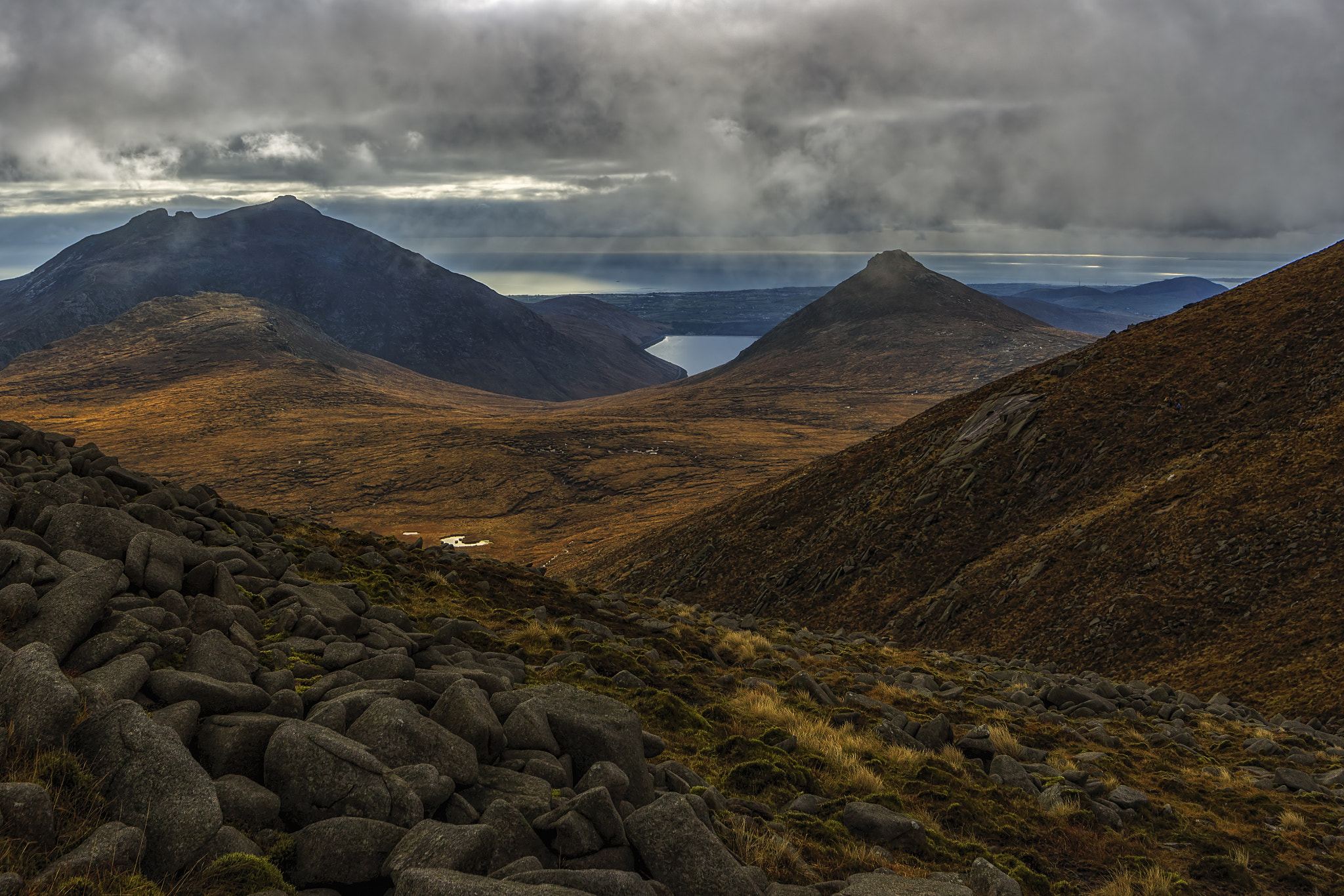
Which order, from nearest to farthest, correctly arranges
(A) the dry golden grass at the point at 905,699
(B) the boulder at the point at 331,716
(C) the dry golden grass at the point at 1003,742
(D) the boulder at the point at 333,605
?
(B) the boulder at the point at 331,716 → (D) the boulder at the point at 333,605 → (C) the dry golden grass at the point at 1003,742 → (A) the dry golden grass at the point at 905,699

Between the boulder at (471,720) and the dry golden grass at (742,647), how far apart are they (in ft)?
38.3

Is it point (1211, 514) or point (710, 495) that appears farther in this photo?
point (710, 495)

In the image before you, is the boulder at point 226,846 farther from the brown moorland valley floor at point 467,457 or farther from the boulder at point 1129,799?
the brown moorland valley floor at point 467,457

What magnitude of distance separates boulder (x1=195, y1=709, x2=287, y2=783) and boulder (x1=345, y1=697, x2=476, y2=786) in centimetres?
75

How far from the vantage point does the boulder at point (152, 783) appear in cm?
570

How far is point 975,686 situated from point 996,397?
24.0m

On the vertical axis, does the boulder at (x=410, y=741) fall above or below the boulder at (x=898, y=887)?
above

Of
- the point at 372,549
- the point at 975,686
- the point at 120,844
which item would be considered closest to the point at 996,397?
the point at 975,686

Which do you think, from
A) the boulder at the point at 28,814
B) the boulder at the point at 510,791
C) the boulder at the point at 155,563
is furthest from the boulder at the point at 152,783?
the boulder at the point at 155,563

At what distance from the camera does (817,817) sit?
389 inches

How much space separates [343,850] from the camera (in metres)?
6.15

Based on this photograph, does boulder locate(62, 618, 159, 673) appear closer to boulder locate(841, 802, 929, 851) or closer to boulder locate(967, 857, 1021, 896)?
boulder locate(841, 802, 929, 851)

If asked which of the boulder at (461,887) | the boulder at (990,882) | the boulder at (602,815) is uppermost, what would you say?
the boulder at (461,887)

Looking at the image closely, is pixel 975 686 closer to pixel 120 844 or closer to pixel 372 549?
pixel 372 549
